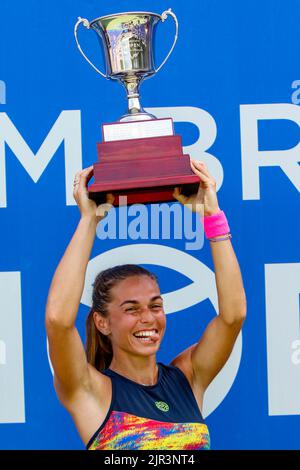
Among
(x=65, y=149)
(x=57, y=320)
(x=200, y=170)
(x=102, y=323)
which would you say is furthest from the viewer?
(x=65, y=149)

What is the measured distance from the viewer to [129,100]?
249cm

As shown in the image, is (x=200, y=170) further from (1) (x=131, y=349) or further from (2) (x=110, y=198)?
(1) (x=131, y=349)

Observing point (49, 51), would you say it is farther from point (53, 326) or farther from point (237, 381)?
point (237, 381)

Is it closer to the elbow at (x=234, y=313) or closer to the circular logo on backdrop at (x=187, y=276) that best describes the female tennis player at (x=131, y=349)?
the elbow at (x=234, y=313)

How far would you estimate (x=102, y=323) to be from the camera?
250cm

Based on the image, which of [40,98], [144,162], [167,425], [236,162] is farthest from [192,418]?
[40,98]

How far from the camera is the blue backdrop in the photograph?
281cm

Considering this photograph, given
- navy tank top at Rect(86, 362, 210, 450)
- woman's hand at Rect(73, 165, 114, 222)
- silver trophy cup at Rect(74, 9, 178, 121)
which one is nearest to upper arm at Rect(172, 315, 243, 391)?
navy tank top at Rect(86, 362, 210, 450)

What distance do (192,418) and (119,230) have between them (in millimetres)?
702

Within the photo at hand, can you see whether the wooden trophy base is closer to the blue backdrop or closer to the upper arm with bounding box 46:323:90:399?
the upper arm with bounding box 46:323:90:399

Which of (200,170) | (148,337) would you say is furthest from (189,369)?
(200,170)

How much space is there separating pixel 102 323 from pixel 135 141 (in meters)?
0.51

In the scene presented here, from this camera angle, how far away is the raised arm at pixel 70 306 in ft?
7.45

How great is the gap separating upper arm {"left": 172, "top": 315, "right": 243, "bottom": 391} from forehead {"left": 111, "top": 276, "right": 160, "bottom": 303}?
199 mm
